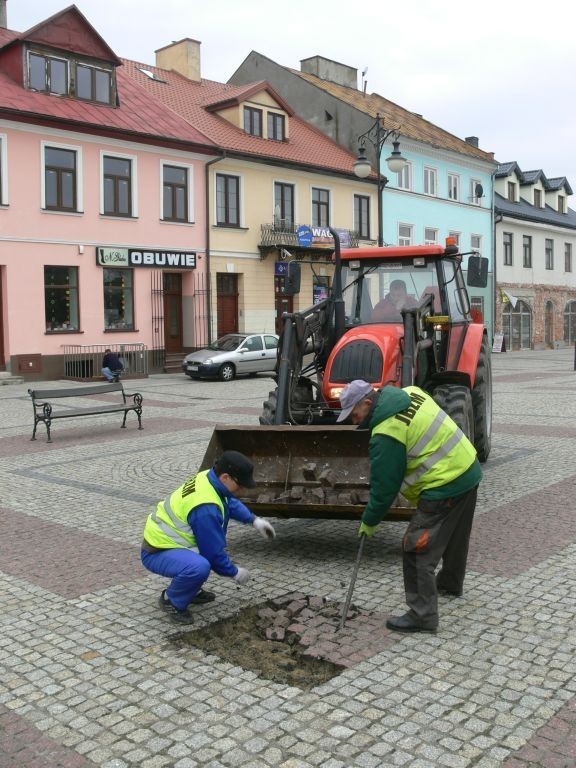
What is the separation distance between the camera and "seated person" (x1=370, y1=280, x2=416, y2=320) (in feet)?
27.7

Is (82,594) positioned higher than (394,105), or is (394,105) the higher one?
(394,105)

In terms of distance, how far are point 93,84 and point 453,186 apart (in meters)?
20.4

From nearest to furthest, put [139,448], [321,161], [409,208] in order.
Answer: [139,448], [321,161], [409,208]

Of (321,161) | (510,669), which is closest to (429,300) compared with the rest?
(510,669)

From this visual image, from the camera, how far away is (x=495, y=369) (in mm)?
28734

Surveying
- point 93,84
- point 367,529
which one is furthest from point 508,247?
point 367,529

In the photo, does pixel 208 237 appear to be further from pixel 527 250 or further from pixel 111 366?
pixel 527 250

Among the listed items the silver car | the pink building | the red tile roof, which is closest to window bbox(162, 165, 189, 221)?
the pink building

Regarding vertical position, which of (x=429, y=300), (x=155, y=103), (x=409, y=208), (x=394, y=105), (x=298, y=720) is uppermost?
(x=394, y=105)

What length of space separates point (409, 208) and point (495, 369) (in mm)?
11031

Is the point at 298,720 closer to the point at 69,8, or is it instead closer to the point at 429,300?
the point at 429,300

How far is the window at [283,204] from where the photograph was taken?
3036 cm

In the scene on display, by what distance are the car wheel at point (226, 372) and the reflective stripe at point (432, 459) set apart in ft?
63.9

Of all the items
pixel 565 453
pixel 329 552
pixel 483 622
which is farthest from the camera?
pixel 565 453
